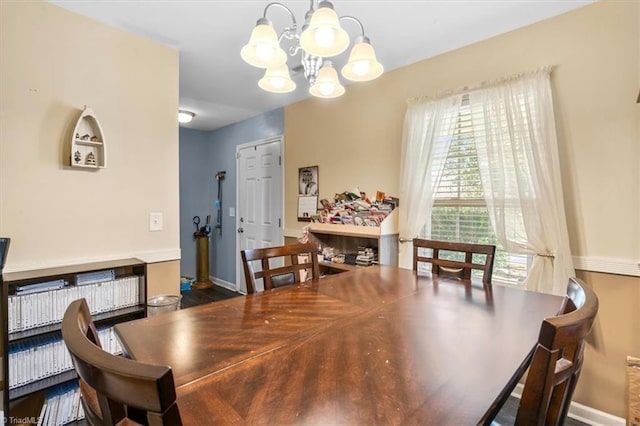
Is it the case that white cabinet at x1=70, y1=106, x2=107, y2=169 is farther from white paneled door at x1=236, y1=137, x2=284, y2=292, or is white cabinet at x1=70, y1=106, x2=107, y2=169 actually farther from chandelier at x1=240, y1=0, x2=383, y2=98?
white paneled door at x1=236, y1=137, x2=284, y2=292

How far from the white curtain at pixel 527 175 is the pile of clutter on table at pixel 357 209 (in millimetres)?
819

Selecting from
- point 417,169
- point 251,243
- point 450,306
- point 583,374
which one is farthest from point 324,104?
point 583,374

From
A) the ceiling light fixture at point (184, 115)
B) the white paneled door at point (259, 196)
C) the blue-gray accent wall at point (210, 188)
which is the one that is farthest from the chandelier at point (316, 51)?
the blue-gray accent wall at point (210, 188)

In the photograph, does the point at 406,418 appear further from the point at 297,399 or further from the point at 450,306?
the point at 450,306

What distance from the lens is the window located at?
2297mm

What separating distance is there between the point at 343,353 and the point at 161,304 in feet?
5.67

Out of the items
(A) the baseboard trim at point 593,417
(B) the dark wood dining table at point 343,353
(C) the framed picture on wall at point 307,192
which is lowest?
(A) the baseboard trim at point 593,417

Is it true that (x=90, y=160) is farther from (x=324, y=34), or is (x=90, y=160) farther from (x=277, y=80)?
(x=324, y=34)

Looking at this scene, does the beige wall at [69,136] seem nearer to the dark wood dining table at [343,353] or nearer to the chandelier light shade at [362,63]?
the dark wood dining table at [343,353]

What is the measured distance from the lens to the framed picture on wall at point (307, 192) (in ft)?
11.6

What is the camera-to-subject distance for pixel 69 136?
6.47ft

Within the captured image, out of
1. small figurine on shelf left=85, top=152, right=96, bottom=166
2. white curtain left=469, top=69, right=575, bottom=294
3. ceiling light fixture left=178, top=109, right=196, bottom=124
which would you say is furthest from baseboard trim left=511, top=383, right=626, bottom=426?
ceiling light fixture left=178, top=109, right=196, bottom=124

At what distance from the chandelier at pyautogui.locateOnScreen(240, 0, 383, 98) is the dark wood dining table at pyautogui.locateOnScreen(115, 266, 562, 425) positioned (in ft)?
3.39

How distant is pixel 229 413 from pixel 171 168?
2164 millimetres
